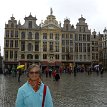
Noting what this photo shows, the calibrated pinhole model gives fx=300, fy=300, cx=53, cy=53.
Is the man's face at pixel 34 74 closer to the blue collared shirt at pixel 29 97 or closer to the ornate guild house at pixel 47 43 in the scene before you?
the blue collared shirt at pixel 29 97

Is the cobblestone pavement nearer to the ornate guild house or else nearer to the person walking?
the person walking

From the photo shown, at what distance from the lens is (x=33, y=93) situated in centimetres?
402

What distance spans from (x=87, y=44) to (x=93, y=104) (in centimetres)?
6948

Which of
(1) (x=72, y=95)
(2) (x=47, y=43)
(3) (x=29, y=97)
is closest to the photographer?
(3) (x=29, y=97)

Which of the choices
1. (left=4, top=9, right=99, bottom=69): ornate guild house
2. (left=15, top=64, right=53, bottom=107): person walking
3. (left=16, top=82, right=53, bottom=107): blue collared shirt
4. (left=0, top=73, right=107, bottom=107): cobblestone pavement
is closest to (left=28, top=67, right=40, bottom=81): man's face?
(left=15, top=64, right=53, bottom=107): person walking

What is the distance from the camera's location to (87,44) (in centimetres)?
8081

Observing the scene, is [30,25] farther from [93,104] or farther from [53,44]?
[93,104]

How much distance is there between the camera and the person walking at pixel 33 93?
4016 mm

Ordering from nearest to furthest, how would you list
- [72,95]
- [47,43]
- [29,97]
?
[29,97], [72,95], [47,43]

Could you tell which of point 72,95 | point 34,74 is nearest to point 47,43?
point 72,95

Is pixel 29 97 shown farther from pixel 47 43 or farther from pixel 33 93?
pixel 47 43

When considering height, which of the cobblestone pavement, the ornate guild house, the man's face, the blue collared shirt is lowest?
the cobblestone pavement

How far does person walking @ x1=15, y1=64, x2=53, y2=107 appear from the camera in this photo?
13.2 ft

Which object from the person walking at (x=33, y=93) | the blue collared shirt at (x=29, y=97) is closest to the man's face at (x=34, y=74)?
the person walking at (x=33, y=93)
